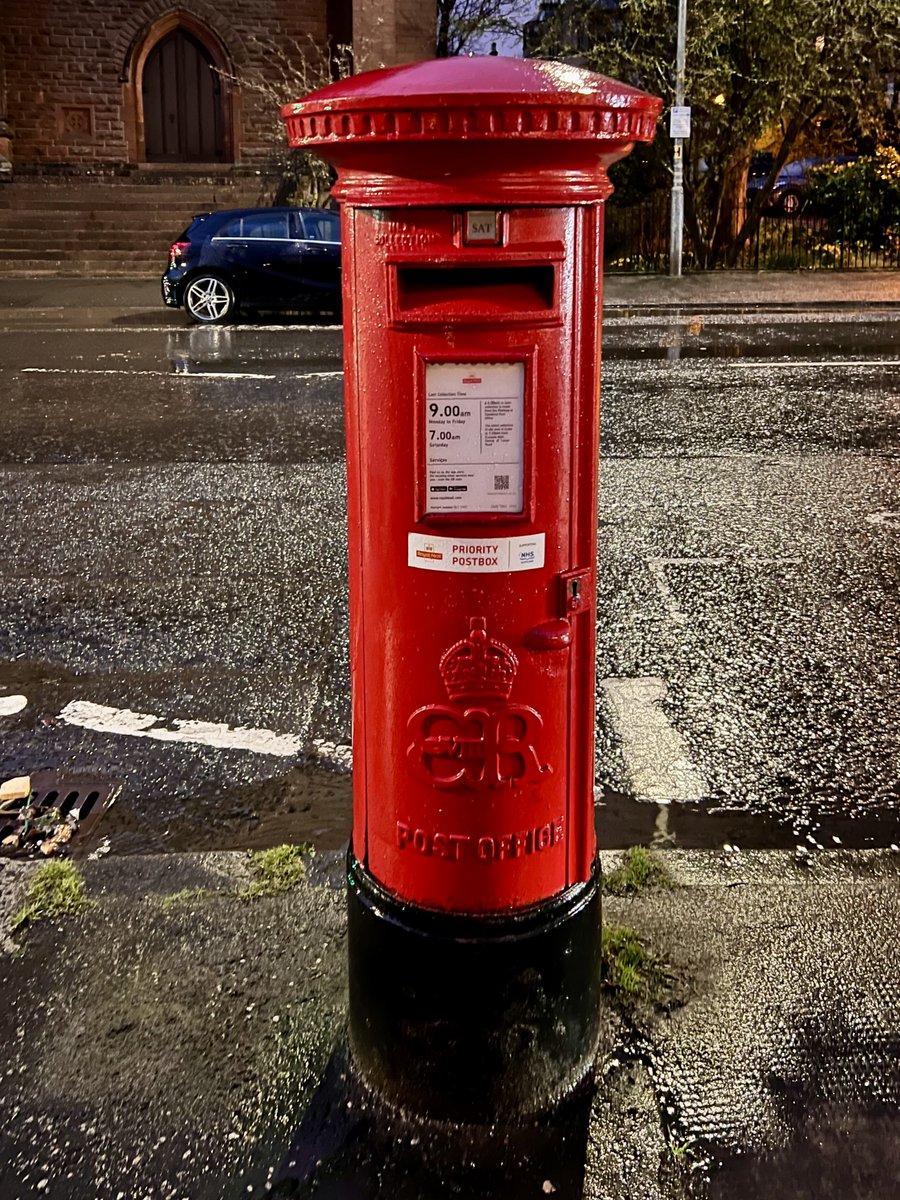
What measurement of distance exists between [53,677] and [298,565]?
1.50 metres

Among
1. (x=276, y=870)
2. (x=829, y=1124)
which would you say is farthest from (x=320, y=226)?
(x=829, y=1124)

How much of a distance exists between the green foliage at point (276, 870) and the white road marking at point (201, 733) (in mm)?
665

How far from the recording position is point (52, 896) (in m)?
3.18

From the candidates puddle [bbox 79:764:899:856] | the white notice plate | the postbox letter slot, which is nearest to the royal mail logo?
the white notice plate

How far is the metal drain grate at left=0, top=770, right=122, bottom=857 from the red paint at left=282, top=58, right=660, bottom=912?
1456mm

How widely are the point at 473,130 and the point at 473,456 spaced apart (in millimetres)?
532

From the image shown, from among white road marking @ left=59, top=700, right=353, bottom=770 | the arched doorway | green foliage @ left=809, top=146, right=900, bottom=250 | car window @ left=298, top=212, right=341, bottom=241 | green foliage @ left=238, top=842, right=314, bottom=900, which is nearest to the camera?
green foliage @ left=238, top=842, right=314, bottom=900

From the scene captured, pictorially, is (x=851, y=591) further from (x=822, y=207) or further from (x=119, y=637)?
(x=822, y=207)

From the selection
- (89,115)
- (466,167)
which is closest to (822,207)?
(89,115)

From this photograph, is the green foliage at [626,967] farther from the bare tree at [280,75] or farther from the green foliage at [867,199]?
the bare tree at [280,75]

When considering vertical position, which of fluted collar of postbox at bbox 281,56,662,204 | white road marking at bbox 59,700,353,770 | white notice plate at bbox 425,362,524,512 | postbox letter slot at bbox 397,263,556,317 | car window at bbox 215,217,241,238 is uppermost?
car window at bbox 215,217,241,238

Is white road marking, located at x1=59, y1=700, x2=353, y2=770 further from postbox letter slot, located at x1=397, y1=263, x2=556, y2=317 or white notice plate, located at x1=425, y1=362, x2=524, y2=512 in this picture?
postbox letter slot, located at x1=397, y1=263, x2=556, y2=317

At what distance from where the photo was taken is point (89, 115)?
93.9 feet

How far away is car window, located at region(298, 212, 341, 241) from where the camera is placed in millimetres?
16297
